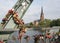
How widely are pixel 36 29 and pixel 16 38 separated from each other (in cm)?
82

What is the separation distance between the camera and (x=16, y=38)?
4.33 metres

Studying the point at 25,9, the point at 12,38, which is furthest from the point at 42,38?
the point at 25,9

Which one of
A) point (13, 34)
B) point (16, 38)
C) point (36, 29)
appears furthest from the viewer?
point (36, 29)

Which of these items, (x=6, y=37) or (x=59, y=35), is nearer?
(x=59, y=35)

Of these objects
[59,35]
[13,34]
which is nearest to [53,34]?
[59,35]

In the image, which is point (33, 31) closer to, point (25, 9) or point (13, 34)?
point (13, 34)

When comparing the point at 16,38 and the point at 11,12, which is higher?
the point at 11,12

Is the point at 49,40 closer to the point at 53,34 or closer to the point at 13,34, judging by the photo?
the point at 53,34

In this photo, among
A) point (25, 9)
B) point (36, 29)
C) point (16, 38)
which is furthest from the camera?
point (25, 9)

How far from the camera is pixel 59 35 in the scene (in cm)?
448

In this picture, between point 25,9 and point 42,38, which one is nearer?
point 42,38

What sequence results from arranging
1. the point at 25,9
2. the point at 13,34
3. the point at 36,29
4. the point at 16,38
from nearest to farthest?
the point at 16,38 → the point at 13,34 → the point at 36,29 → the point at 25,9

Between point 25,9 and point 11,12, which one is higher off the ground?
point 11,12

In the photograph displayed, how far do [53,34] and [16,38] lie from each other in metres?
0.82
